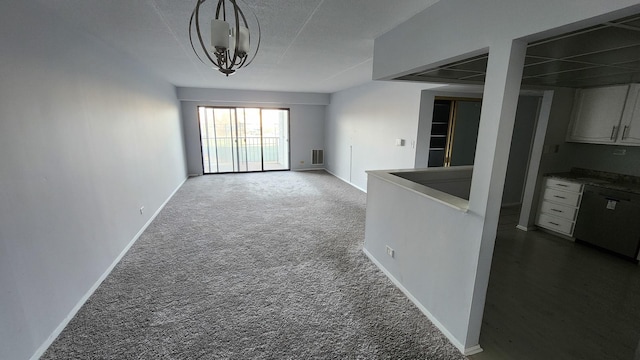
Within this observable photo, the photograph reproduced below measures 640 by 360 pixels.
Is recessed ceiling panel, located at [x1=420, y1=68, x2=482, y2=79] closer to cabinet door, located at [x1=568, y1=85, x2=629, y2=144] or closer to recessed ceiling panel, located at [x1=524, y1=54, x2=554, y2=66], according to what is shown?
recessed ceiling panel, located at [x1=524, y1=54, x2=554, y2=66]

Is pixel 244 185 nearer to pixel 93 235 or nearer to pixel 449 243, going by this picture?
pixel 93 235

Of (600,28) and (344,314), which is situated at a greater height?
(600,28)

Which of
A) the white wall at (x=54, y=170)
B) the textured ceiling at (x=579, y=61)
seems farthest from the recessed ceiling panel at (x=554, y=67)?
the white wall at (x=54, y=170)

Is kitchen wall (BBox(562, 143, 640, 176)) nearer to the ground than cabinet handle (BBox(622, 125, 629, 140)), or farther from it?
nearer to the ground

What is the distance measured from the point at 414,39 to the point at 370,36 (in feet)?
1.97

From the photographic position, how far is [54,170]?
1957mm

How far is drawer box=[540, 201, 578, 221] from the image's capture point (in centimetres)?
345

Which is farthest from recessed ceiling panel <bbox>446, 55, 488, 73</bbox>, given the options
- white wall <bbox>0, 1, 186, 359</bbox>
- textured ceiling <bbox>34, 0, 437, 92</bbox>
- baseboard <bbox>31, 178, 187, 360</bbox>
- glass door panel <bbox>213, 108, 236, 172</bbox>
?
glass door panel <bbox>213, 108, 236, 172</bbox>

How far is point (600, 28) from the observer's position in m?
1.43

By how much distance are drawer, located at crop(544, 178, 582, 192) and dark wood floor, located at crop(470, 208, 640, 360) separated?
2.41ft

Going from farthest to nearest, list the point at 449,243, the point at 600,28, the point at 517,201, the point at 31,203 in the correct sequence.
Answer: the point at 517,201
the point at 449,243
the point at 31,203
the point at 600,28

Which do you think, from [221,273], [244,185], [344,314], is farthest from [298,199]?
[344,314]

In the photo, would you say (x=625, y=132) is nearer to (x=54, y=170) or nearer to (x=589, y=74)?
(x=589, y=74)

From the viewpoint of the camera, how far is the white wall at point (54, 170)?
1577 millimetres
